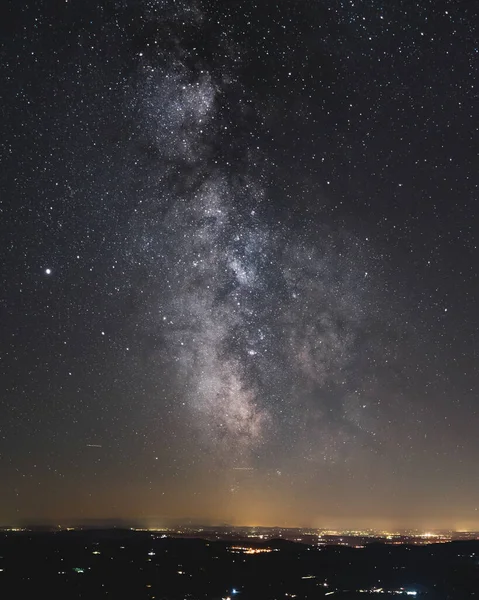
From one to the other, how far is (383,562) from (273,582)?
18778mm

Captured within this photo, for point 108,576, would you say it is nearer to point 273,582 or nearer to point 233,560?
point 273,582

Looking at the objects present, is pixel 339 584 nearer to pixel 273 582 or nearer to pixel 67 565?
pixel 273 582

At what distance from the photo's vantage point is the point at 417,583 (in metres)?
32.6

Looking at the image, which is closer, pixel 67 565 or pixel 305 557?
pixel 67 565

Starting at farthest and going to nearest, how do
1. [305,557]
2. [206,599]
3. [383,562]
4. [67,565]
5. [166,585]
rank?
[305,557] → [383,562] → [67,565] → [166,585] → [206,599]

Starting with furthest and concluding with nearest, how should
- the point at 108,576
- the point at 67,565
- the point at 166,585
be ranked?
the point at 67,565
the point at 108,576
the point at 166,585

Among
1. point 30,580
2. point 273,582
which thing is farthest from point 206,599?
point 30,580

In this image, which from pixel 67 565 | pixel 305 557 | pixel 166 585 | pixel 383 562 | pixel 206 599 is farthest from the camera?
pixel 305 557

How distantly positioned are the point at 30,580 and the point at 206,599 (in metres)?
12.7

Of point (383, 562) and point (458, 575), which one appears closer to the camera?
point (458, 575)

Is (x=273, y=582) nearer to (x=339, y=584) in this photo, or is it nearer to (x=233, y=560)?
(x=339, y=584)

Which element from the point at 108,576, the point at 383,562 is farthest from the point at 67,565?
the point at 383,562

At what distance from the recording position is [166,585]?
3122 centimetres

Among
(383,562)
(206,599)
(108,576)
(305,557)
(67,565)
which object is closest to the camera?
(206,599)
